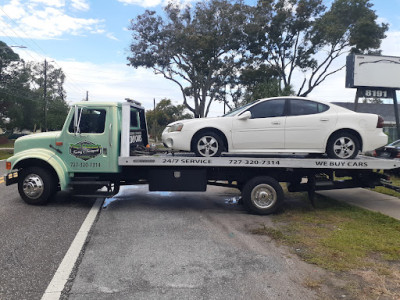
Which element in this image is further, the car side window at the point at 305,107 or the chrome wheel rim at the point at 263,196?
the car side window at the point at 305,107

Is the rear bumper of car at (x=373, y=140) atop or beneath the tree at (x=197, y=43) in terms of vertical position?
beneath

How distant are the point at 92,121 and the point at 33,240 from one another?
9.03ft

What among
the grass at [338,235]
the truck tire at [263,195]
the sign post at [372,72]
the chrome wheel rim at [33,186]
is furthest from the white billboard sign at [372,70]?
the chrome wheel rim at [33,186]

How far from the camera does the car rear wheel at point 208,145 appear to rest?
23.5 feet

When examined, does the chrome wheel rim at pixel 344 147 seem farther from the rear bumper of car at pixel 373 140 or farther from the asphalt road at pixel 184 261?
the asphalt road at pixel 184 261

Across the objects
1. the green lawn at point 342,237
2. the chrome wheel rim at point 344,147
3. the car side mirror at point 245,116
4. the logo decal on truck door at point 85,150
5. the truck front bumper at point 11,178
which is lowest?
the green lawn at point 342,237

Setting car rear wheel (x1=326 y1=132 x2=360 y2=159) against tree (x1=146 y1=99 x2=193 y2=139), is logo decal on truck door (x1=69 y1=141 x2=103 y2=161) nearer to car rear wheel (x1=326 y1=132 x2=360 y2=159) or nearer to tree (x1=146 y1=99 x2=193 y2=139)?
car rear wheel (x1=326 y1=132 x2=360 y2=159)

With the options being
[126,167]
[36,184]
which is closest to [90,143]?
[126,167]

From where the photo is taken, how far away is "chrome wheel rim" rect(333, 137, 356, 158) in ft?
23.2

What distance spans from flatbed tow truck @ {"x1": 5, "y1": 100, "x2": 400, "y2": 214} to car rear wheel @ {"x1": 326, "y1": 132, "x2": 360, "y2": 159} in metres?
0.22

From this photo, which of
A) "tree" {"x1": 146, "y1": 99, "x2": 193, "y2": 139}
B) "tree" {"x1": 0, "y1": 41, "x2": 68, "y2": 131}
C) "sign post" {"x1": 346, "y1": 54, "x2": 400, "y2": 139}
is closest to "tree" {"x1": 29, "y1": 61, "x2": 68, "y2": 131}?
"tree" {"x1": 0, "y1": 41, "x2": 68, "y2": 131}

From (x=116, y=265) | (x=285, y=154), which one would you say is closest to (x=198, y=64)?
(x=285, y=154)

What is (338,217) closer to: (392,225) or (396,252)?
(392,225)

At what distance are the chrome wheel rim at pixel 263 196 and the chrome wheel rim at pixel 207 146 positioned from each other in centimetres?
113
